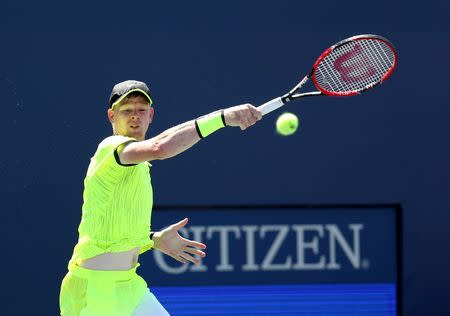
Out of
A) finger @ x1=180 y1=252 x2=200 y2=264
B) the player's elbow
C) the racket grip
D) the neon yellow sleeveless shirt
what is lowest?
finger @ x1=180 y1=252 x2=200 y2=264

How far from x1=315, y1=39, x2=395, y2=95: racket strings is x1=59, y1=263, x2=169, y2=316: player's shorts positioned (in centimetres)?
120

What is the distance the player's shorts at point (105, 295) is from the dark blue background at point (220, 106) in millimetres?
1839

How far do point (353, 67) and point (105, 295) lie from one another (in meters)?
1.57

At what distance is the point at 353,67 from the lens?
4410mm

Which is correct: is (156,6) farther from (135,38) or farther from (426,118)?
(426,118)

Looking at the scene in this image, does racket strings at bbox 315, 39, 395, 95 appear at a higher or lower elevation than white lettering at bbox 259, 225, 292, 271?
higher

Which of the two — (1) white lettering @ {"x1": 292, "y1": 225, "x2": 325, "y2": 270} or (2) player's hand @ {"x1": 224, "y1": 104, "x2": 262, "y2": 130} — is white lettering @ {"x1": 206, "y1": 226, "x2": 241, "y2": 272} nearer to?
(1) white lettering @ {"x1": 292, "y1": 225, "x2": 325, "y2": 270}

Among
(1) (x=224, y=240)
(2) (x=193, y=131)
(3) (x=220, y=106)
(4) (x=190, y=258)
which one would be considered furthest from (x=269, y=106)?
(1) (x=224, y=240)

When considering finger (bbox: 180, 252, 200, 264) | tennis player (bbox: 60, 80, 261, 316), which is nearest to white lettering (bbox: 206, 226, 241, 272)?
finger (bbox: 180, 252, 200, 264)

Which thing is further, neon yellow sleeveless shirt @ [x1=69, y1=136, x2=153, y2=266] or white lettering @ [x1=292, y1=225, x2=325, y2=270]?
white lettering @ [x1=292, y1=225, x2=325, y2=270]

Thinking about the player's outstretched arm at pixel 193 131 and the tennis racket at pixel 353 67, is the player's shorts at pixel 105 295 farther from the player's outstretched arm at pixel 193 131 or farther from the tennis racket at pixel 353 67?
the tennis racket at pixel 353 67

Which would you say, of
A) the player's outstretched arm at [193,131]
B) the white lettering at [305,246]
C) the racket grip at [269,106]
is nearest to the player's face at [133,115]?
the player's outstretched arm at [193,131]

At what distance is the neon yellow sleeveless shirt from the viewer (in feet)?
11.8

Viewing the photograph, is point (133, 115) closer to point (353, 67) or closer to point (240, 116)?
point (240, 116)
